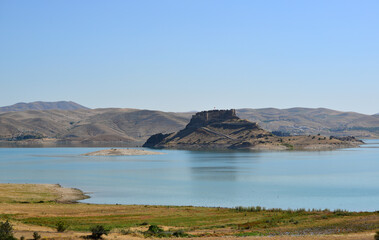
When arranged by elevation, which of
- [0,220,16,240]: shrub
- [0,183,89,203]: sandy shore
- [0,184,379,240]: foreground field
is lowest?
[0,183,89,203]: sandy shore

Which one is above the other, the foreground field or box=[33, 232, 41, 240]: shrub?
box=[33, 232, 41, 240]: shrub

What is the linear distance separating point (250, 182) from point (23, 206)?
188 feet

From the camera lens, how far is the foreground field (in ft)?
135

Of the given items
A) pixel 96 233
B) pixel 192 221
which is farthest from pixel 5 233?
pixel 192 221

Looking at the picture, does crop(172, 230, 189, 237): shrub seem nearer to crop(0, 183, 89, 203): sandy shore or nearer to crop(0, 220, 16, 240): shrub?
crop(0, 220, 16, 240): shrub

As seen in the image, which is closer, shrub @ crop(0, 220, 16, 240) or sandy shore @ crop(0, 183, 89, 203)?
shrub @ crop(0, 220, 16, 240)

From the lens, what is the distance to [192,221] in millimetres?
52000

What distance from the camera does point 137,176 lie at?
12450 cm

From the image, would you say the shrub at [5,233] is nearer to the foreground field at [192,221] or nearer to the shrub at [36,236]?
the shrub at [36,236]

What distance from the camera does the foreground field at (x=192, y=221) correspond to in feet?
135

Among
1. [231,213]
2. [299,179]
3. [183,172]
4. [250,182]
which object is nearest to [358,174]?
[299,179]

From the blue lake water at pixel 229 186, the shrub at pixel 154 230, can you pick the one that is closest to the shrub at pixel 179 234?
the shrub at pixel 154 230

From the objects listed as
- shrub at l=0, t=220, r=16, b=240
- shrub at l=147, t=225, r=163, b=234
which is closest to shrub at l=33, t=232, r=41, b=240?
shrub at l=0, t=220, r=16, b=240

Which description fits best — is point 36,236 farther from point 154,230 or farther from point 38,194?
point 38,194
